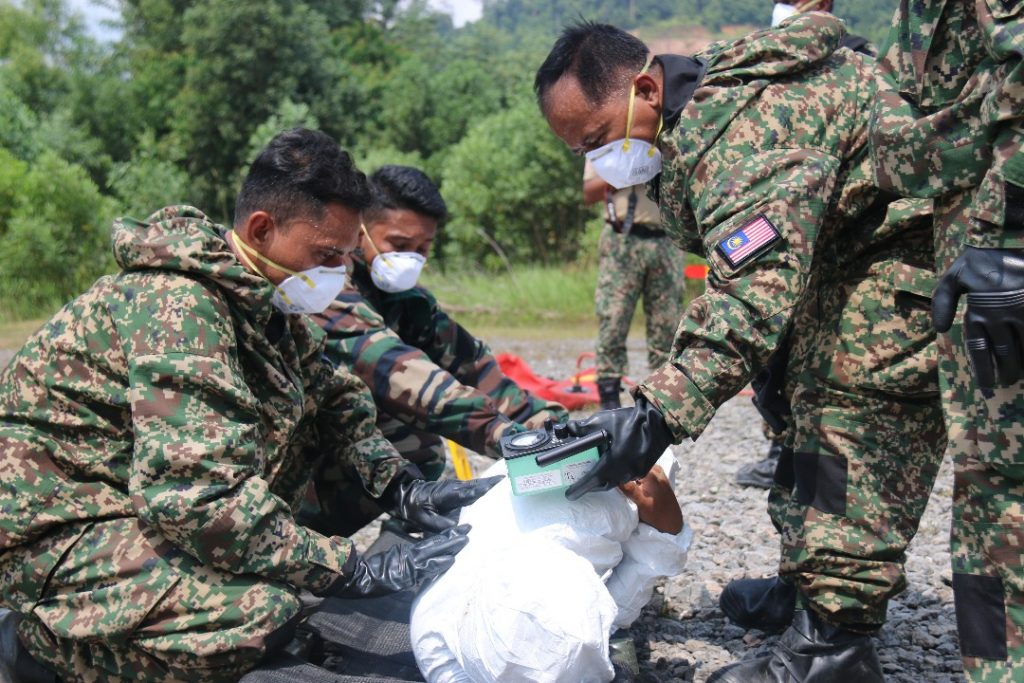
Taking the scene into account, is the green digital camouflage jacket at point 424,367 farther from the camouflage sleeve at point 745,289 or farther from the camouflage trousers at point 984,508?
the camouflage trousers at point 984,508

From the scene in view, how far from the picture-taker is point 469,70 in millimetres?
31891

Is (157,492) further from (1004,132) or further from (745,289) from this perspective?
(1004,132)

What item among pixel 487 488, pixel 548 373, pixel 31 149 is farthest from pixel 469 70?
pixel 487 488

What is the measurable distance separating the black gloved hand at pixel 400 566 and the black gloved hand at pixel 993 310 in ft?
4.75

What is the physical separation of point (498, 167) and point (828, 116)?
64.0 ft

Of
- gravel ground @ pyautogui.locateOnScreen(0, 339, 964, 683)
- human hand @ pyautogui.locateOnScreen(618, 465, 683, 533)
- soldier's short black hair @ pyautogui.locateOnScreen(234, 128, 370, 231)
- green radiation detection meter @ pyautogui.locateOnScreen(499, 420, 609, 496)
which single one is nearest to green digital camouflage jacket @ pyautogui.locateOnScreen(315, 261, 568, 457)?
human hand @ pyautogui.locateOnScreen(618, 465, 683, 533)

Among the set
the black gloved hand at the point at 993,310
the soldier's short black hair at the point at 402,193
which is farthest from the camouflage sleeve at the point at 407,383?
the black gloved hand at the point at 993,310

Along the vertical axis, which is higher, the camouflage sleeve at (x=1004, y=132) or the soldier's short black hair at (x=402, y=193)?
the camouflage sleeve at (x=1004, y=132)

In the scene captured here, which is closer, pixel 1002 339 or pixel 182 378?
pixel 1002 339

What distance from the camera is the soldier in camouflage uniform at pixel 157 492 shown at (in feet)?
8.34

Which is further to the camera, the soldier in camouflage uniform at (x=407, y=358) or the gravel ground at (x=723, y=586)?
the soldier in camouflage uniform at (x=407, y=358)

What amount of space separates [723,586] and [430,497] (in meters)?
1.41

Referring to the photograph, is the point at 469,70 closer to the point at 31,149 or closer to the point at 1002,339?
the point at 31,149

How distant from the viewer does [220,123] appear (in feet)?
94.0
